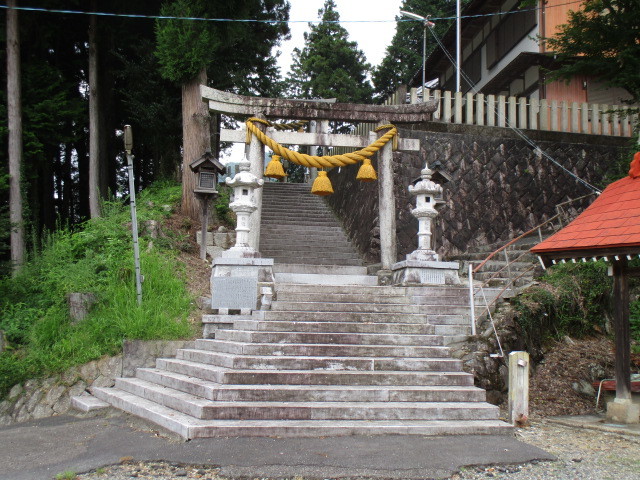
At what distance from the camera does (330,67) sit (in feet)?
90.5

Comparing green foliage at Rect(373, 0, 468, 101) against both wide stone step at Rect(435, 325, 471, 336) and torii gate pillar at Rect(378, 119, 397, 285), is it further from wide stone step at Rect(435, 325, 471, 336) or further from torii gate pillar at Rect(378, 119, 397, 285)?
wide stone step at Rect(435, 325, 471, 336)

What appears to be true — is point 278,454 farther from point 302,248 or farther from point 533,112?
point 533,112

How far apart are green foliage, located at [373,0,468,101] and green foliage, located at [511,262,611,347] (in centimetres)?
2069

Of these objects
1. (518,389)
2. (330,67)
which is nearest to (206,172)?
(518,389)

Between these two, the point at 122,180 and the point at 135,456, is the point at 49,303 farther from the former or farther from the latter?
the point at 122,180

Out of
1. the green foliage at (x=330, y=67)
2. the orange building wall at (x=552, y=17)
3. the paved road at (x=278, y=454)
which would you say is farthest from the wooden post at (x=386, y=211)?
the green foliage at (x=330, y=67)

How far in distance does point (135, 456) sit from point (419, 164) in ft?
33.5

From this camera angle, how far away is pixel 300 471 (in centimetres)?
472

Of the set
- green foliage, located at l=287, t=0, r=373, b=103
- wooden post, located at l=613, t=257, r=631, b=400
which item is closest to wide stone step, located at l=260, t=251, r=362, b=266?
wooden post, located at l=613, t=257, r=631, b=400

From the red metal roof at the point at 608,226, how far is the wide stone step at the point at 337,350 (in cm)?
195

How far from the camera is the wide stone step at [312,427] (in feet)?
18.0

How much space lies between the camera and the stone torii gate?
35.9 feet

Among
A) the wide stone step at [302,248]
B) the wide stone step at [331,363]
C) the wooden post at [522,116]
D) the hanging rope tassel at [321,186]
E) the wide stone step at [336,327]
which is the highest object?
the wooden post at [522,116]

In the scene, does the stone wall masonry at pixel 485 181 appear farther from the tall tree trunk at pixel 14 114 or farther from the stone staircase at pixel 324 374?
the tall tree trunk at pixel 14 114
